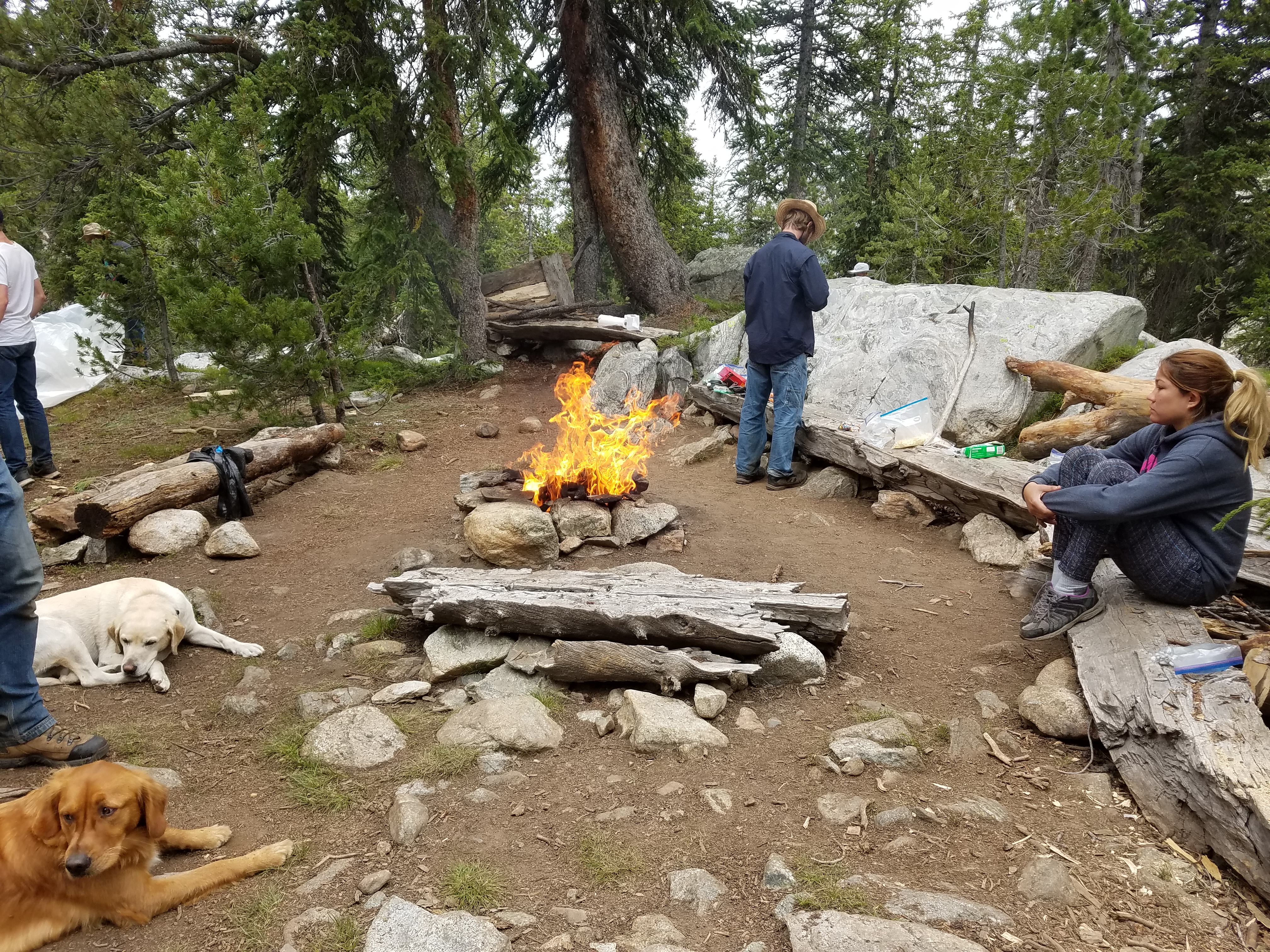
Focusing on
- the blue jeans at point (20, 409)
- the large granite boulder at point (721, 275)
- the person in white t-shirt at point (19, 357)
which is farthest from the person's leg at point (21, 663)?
the large granite boulder at point (721, 275)

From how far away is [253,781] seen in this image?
3.33 metres

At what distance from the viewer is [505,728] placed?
3.55m

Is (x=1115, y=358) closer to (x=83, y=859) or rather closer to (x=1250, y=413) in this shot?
(x=1250, y=413)

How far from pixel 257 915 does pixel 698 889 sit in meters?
1.52

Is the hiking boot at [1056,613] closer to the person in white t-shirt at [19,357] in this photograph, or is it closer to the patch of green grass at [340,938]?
the patch of green grass at [340,938]

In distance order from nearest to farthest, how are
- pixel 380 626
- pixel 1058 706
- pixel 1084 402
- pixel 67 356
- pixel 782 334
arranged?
1. pixel 1058 706
2. pixel 380 626
3. pixel 1084 402
4. pixel 782 334
5. pixel 67 356

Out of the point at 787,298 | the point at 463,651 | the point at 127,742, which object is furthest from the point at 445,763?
the point at 787,298

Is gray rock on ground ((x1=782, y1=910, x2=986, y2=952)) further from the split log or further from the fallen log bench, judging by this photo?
the fallen log bench

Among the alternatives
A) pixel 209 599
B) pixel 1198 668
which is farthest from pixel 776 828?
pixel 209 599

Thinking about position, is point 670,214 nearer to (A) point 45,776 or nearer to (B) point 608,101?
(B) point 608,101

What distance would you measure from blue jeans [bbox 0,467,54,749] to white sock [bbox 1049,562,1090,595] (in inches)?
198

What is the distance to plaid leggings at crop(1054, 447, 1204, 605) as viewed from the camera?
361cm

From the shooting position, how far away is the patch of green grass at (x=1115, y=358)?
803 cm

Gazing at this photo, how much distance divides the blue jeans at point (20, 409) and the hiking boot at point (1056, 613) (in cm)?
829
